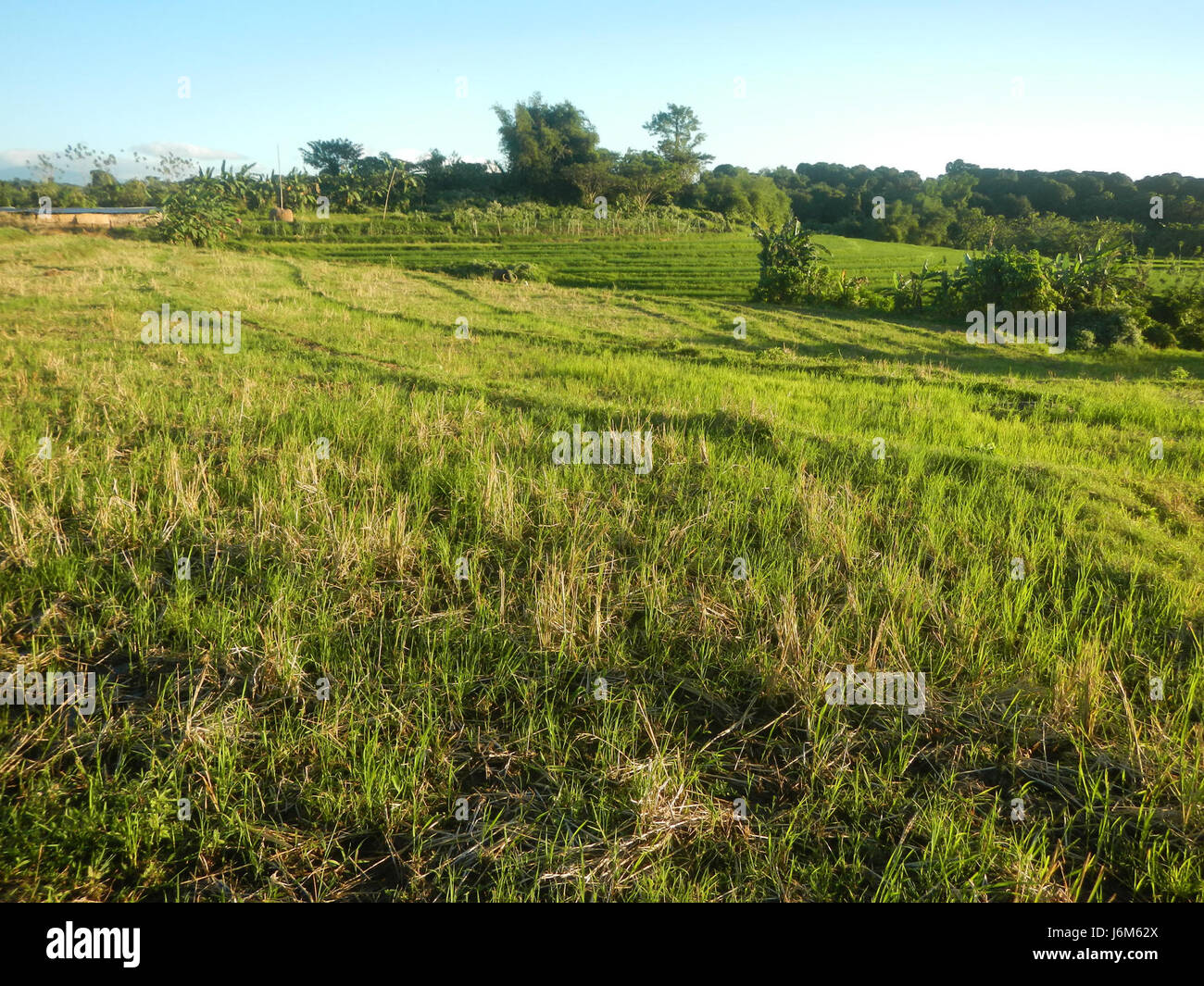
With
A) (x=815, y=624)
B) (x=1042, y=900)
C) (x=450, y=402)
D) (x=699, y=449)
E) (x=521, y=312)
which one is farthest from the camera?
(x=521, y=312)

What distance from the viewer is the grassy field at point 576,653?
2.59 m

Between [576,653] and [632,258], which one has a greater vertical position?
[632,258]

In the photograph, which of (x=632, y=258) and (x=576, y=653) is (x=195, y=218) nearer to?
(x=632, y=258)

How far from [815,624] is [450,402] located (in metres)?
5.67

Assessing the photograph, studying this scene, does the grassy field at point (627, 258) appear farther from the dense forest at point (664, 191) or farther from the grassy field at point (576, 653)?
the grassy field at point (576, 653)

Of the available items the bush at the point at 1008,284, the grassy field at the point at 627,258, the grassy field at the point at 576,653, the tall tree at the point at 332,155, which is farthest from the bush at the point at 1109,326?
the tall tree at the point at 332,155

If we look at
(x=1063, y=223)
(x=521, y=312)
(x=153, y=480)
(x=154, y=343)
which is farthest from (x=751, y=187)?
(x=153, y=480)

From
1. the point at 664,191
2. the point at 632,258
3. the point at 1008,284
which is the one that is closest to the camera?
the point at 1008,284

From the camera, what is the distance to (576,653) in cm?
376

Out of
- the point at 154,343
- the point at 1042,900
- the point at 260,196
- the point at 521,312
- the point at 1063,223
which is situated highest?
the point at 260,196

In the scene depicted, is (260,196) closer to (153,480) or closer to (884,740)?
(153,480)

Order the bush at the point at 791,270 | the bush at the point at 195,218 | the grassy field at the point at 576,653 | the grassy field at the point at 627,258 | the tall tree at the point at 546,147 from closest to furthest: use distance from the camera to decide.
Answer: the grassy field at the point at 576,653
the bush at the point at 791,270
the grassy field at the point at 627,258
the bush at the point at 195,218
the tall tree at the point at 546,147

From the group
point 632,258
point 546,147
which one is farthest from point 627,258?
point 546,147
